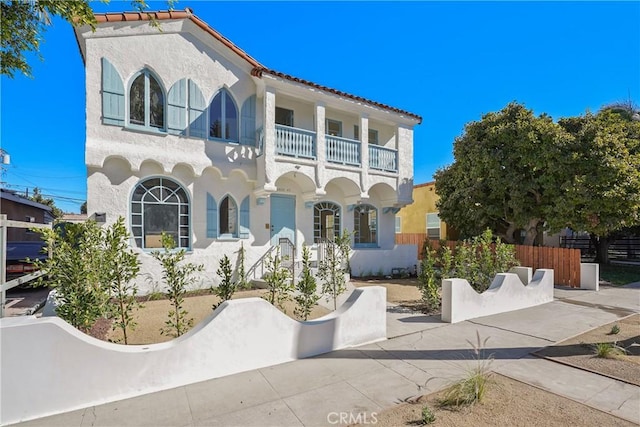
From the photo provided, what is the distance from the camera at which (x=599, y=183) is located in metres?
12.0

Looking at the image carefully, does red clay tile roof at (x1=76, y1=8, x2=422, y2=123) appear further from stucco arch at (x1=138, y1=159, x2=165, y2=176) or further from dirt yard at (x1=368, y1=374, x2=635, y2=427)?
dirt yard at (x1=368, y1=374, x2=635, y2=427)

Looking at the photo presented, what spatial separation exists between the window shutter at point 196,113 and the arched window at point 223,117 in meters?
0.30

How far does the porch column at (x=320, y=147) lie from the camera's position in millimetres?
12164

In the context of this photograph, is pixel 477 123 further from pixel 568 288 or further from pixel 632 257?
pixel 632 257

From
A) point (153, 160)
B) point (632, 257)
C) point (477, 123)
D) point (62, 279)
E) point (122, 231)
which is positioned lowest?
point (632, 257)

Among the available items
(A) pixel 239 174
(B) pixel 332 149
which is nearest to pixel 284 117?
(B) pixel 332 149

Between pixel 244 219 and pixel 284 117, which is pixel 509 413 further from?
pixel 284 117

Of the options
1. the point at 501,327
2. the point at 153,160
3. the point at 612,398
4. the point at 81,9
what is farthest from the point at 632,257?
the point at 81,9

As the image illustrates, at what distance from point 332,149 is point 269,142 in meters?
2.92

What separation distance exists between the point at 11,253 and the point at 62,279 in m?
8.98

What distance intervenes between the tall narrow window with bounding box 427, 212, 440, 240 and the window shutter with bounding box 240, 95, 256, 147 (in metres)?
15.7

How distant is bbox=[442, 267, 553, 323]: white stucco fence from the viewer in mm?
7109

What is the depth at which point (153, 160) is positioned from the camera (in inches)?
376

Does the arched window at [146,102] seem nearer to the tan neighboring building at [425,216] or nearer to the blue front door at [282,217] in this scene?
the blue front door at [282,217]
